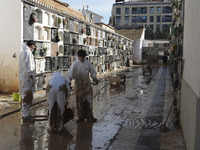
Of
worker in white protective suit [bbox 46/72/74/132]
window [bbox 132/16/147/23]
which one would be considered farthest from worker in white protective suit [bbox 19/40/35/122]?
window [bbox 132/16/147/23]

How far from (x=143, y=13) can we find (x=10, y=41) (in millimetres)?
58318

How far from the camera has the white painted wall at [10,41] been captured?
9891 mm

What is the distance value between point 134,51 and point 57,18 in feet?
95.9

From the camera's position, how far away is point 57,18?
1237 centimetres

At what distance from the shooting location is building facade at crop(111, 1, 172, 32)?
64.8m

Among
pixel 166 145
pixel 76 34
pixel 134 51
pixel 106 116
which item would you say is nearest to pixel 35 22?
pixel 76 34

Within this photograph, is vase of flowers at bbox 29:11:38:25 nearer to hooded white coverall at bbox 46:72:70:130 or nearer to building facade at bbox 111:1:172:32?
hooded white coverall at bbox 46:72:70:130

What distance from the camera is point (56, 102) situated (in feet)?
18.7

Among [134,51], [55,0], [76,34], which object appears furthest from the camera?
[134,51]

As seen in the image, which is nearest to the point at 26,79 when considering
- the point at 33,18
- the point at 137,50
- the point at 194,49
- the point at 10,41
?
the point at 10,41

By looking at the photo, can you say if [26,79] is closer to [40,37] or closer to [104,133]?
[104,133]

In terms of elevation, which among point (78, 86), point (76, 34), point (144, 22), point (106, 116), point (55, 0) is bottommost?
point (106, 116)

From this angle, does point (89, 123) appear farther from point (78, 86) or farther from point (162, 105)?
point (162, 105)

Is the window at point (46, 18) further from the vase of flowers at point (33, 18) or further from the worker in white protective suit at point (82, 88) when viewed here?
the worker in white protective suit at point (82, 88)
